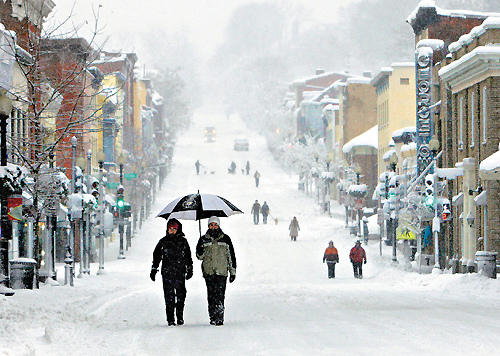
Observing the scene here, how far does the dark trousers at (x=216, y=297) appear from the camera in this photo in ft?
49.1

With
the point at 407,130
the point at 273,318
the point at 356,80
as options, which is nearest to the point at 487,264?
the point at 273,318

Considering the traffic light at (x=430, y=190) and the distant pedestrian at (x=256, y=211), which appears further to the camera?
the distant pedestrian at (x=256, y=211)

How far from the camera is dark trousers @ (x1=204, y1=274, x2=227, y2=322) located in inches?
589

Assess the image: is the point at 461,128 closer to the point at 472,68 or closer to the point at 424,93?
the point at 472,68

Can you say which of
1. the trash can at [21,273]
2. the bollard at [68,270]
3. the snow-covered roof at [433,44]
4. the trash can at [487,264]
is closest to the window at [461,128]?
the snow-covered roof at [433,44]

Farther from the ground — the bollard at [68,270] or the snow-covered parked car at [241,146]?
the snow-covered parked car at [241,146]

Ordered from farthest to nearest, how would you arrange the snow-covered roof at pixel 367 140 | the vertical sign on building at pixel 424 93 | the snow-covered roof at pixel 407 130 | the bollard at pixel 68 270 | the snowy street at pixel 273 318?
1. the snow-covered roof at pixel 367 140
2. the snow-covered roof at pixel 407 130
3. the vertical sign on building at pixel 424 93
4. the bollard at pixel 68 270
5. the snowy street at pixel 273 318

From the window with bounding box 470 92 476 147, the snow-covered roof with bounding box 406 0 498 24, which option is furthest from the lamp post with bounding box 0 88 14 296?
the snow-covered roof with bounding box 406 0 498 24

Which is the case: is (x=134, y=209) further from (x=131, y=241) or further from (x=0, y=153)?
(x=0, y=153)

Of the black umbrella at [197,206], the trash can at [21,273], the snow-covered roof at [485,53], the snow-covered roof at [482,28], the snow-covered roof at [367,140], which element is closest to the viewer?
the black umbrella at [197,206]

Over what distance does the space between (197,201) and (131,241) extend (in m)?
38.0

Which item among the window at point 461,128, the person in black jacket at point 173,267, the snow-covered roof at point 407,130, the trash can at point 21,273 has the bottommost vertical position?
the trash can at point 21,273

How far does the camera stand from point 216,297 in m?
15.1

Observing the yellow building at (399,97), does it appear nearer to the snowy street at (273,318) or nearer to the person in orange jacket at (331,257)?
the snowy street at (273,318)
